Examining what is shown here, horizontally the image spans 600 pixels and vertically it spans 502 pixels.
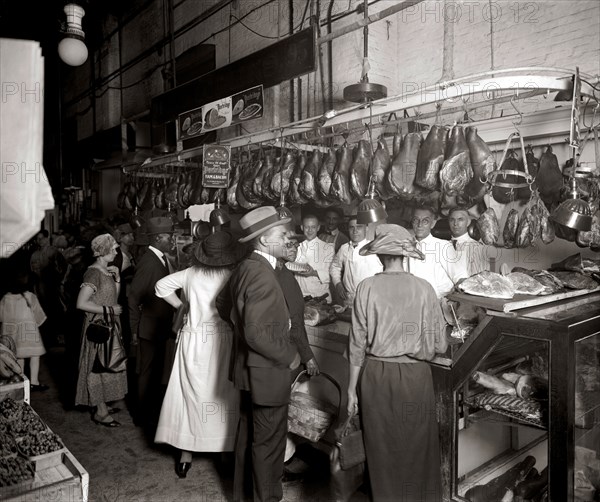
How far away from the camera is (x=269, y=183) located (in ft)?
18.9

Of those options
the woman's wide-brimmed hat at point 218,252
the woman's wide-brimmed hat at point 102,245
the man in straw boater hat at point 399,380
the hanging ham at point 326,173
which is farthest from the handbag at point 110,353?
the man in straw boater hat at point 399,380

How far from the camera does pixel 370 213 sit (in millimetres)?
4234

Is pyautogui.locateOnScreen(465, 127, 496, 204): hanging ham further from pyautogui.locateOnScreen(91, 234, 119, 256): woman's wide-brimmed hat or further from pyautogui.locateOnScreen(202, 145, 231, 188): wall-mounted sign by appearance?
pyautogui.locateOnScreen(91, 234, 119, 256): woman's wide-brimmed hat

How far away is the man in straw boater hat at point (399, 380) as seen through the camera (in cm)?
325

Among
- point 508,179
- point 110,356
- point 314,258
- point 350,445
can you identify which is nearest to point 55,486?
point 350,445

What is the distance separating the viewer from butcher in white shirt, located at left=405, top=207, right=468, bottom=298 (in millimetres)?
5564

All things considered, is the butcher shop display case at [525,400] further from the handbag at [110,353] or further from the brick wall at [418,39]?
the handbag at [110,353]

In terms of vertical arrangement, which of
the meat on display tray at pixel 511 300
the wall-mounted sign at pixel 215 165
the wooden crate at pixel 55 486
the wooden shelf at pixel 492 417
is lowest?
the wooden shelf at pixel 492 417

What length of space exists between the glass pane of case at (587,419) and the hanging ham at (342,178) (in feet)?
8.22

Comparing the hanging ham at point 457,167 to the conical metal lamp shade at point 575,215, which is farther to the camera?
the hanging ham at point 457,167

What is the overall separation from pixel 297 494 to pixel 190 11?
8.96 meters

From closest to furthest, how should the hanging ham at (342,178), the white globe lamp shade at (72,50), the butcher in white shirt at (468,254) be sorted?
the hanging ham at (342,178), the butcher in white shirt at (468,254), the white globe lamp shade at (72,50)

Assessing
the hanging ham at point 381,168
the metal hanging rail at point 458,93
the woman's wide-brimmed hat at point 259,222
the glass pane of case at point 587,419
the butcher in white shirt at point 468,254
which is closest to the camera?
the glass pane of case at point 587,419

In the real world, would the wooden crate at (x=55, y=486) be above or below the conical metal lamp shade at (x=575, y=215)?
below
